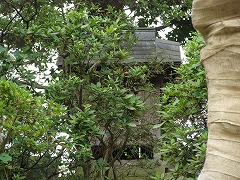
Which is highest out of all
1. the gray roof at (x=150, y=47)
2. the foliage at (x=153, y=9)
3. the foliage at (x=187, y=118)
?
the foliage at (x=153, y=9)

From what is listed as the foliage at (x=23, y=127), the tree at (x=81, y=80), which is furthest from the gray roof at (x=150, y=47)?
the foliage at (x=23, y=127)

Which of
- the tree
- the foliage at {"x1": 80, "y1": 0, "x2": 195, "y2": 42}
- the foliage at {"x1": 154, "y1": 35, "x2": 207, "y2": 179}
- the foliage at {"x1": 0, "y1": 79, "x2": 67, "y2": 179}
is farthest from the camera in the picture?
the foliage at {"x1": 80, "y1": 0, "x2": 195, "y2": 42}

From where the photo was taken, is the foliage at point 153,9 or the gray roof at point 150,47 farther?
the foliage at point 153,9

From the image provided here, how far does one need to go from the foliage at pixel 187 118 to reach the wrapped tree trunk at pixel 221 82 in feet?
4.61

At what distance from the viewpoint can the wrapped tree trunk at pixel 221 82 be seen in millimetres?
2494

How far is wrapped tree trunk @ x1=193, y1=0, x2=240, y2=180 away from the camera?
2.49m

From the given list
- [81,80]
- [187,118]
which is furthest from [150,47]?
[187,118]

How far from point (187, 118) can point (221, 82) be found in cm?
189

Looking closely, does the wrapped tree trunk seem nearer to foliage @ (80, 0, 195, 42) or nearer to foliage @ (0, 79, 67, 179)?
foliage @ (0, 79, 67, 179)

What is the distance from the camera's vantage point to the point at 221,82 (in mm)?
2670

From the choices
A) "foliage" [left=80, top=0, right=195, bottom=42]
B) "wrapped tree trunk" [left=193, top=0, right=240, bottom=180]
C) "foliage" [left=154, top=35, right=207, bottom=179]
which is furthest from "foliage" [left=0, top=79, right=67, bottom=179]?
"foliage" [left=80, top=0, right=195, bottom=42]

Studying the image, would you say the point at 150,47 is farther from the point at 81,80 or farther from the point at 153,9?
the point at 81,80

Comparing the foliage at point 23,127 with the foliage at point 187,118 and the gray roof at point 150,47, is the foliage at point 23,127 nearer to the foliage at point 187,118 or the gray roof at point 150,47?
the foliage at point 187,118

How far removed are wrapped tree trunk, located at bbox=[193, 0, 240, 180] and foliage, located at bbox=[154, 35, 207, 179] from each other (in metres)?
1.40
